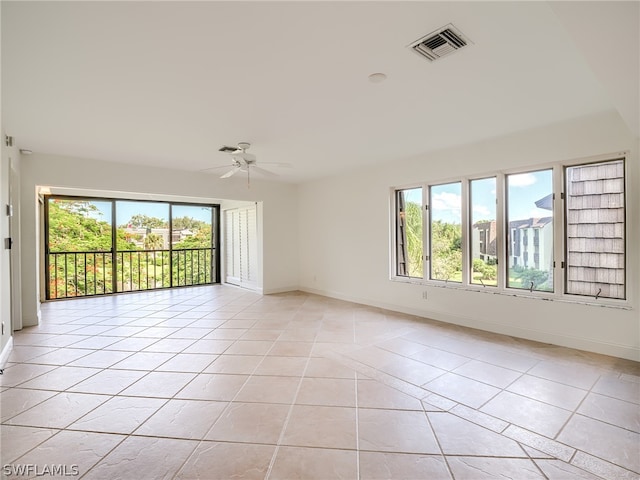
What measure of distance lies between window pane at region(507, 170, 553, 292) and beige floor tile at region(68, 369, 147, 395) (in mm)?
4339

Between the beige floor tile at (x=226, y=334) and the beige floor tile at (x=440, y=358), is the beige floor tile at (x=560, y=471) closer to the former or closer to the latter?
the beige floor tile at (x=440, y=358)

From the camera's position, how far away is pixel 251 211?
7273mm

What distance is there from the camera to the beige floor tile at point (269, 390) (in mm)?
2471

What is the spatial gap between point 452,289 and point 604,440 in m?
2.63

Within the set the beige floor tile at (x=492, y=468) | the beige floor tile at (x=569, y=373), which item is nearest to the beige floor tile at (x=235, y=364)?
the beige floor tile at (x=492, y=468)

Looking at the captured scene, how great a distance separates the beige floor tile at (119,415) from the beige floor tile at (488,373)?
2592 millimetres

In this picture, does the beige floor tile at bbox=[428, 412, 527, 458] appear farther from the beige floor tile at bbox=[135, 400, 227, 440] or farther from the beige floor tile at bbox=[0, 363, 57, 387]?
the beige floor tile at bbox=[0, 363, 57, 387]

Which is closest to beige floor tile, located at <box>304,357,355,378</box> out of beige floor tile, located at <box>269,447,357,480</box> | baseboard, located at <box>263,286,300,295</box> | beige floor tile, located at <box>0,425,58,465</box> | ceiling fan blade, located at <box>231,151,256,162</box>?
beige floor tile, located at <box>269,447,357,480</box>

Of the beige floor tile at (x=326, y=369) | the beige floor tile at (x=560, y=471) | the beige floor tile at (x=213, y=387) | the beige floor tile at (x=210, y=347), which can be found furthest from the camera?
the beige floor tile at (x=210, y=347)

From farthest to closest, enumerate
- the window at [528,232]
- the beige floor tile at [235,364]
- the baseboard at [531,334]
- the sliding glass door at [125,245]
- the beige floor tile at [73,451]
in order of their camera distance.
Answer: the sliding glass door at [125,245] → the window at [528,232] → the baseboard at [531,334] → the beige floor tile at [235,364] → the beige floor tile at [73,451]

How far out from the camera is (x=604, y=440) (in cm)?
197

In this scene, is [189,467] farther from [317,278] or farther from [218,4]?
[317,278]

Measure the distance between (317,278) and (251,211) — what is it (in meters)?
2.15

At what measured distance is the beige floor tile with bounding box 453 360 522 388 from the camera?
9.04ft
